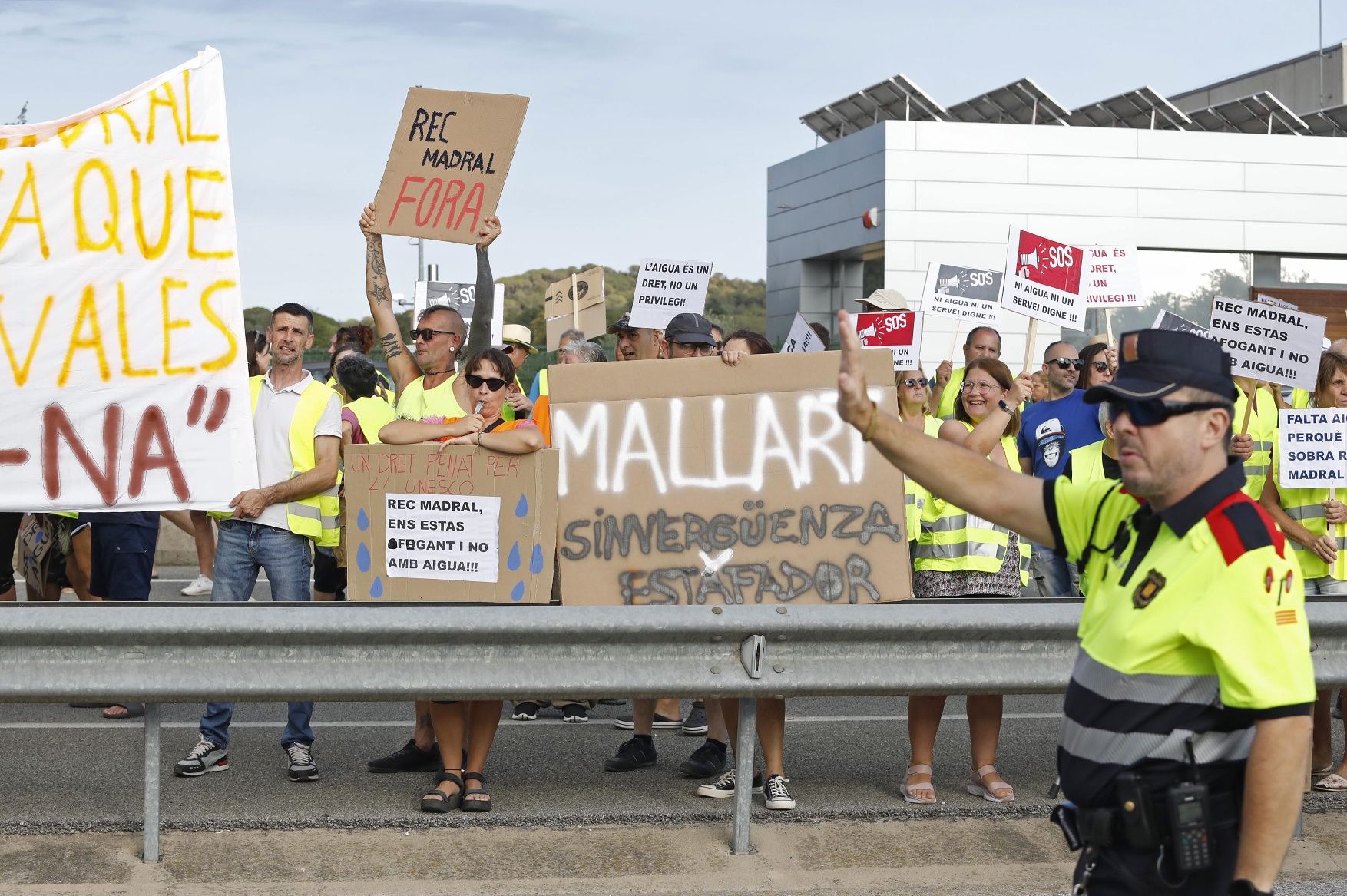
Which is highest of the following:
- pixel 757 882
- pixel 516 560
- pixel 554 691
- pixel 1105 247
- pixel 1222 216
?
pixel 1222 216

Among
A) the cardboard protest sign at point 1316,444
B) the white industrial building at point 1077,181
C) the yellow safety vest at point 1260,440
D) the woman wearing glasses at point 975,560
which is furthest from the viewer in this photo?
the white industrial building at point 1077,181

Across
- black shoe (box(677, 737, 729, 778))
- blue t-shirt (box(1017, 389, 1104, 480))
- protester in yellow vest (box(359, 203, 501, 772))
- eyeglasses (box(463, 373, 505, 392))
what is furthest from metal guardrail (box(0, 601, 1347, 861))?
blue t-shirt (box(1017, 389, 1104, 480))

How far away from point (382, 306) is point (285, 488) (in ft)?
3.56

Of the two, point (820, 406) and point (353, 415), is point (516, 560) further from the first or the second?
point (353, 415)

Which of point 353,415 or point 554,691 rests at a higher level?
point 353,415

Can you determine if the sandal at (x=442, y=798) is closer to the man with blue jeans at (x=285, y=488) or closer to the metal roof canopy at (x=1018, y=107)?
the man with blue jeans at (x=285, y=488)

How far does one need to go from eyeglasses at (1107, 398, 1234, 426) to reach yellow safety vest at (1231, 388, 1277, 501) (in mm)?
4749

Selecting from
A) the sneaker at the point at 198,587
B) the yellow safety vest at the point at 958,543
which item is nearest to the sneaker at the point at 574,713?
the yellow safety vest at the point at 958,543

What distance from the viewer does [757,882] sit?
16.9ft

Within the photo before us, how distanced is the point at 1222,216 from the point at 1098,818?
101 ft

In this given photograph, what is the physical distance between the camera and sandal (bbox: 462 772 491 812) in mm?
5848

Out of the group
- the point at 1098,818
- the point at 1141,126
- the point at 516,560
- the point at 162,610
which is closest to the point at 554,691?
the point at 516,560

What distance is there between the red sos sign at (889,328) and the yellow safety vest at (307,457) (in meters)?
3.52

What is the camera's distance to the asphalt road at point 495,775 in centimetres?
579
